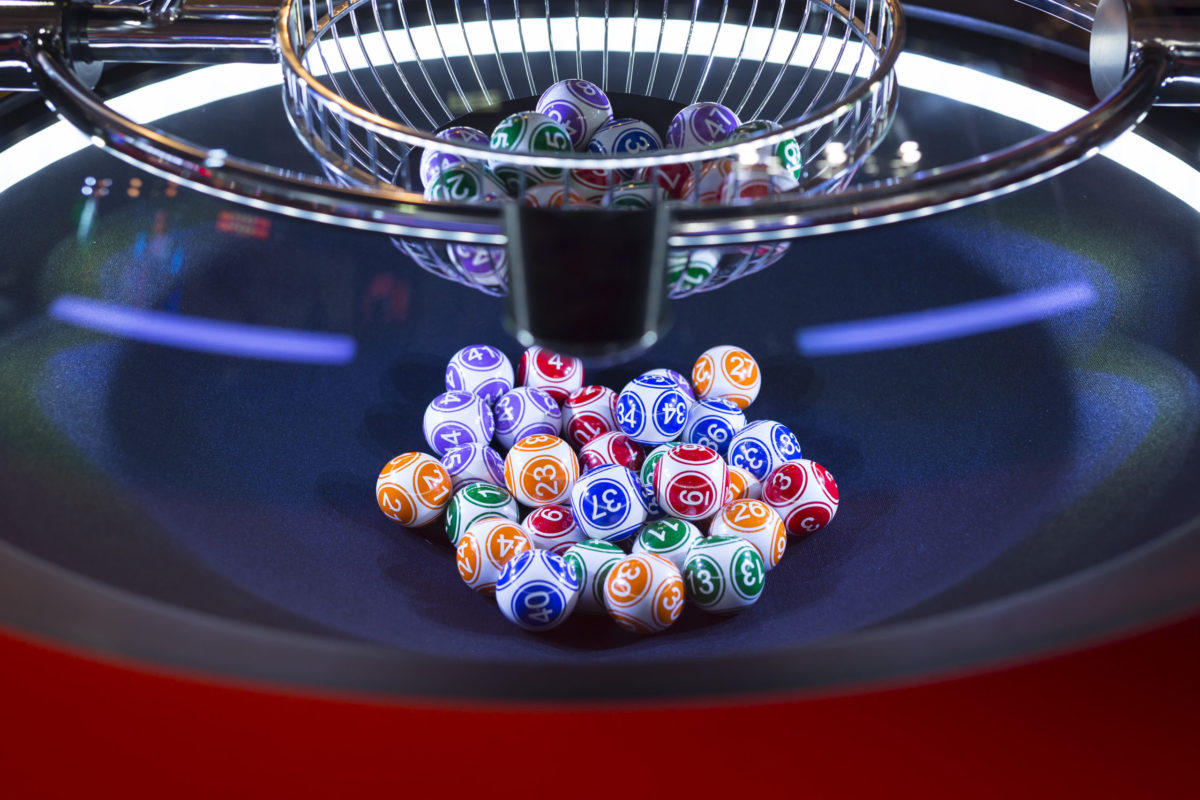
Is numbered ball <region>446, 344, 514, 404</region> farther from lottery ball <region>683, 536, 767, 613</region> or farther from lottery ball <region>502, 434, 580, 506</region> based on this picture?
lottery ball <region>683, 536, 767, 613</region>

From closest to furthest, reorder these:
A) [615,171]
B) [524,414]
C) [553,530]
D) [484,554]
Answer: [615,171] → [484,554] → [553,530] → [524,414]

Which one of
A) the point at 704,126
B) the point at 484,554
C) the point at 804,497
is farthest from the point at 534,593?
the point at 704,126

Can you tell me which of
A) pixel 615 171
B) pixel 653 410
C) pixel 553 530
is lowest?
pixel 553 530

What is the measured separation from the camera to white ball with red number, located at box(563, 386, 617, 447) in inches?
46.2

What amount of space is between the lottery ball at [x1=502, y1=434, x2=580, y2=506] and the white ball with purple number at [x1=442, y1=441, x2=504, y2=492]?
0.11 feet

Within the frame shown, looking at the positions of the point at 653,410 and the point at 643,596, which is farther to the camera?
the point at 653,410

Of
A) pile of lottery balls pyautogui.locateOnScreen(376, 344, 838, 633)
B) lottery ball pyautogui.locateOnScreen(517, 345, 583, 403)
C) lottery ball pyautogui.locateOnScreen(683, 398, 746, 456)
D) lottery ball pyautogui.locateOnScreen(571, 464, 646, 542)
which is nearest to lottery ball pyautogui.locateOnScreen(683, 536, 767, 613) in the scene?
pile of lottery balls pyautogui.locateOnScreen(376, 344, 838, 633)

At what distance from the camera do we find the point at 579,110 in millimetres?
939

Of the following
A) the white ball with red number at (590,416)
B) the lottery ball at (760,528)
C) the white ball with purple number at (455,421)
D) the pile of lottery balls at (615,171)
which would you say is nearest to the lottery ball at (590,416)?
the white ball with red number at (590,416)

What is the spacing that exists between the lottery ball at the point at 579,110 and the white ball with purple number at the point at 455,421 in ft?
1.03

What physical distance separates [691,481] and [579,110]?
38 cm

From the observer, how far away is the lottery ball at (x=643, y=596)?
0.91 meters

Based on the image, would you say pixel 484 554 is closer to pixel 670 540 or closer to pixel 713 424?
pixel 670 540

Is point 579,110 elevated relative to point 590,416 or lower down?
elevated
